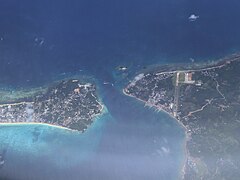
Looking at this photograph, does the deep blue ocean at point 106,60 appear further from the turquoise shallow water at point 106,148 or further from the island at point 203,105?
the island at point 203,105

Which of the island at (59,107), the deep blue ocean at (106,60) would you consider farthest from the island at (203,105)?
the island at (59,107)

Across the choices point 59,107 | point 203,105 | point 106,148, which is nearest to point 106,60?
point 59,107

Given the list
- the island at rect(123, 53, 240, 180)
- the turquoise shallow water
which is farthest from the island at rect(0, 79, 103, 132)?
the island at rect(123, 53, 240, 180)

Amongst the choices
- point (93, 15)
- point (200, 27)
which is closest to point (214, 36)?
point (200, 27)

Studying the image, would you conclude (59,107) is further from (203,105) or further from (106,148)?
(203,105)

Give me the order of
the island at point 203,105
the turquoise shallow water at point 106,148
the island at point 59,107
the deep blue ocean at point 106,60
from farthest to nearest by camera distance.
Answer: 1. the island at point 59,107
2. the deep blue ocean at point 106,60
3. the turquoise shallow water at point 106,148
4. the island at point 203,105
